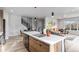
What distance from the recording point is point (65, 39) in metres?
1.22

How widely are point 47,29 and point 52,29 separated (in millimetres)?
79

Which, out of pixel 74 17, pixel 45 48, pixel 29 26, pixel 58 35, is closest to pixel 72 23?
pixel 74 17

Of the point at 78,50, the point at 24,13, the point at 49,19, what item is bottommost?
the point at 78,50

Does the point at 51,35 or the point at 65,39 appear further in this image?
the point at 51,35

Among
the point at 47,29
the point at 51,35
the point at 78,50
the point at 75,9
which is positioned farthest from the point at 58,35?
the point at 75,9

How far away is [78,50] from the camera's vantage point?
1132 millimetres

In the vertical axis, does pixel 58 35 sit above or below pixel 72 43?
above

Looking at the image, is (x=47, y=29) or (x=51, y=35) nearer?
(x=47, y=29)

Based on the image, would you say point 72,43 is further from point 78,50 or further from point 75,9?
point 75,9
